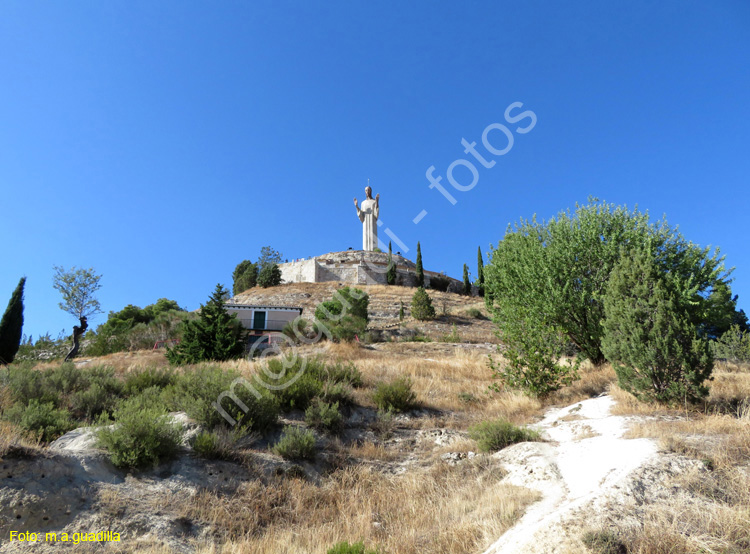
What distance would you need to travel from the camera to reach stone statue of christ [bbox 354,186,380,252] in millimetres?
61500

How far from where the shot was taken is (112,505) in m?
4.52

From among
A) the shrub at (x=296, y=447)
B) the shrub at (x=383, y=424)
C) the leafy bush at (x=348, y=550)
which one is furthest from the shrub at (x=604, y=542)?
the shrub at (x=383, y=424)

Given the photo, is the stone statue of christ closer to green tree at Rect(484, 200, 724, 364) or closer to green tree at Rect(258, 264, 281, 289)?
green tree at Rect(258, 264, 281, 289)

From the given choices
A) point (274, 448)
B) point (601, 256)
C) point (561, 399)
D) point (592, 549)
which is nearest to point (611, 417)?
point (561, 399)

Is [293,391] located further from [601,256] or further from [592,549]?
[601,256]

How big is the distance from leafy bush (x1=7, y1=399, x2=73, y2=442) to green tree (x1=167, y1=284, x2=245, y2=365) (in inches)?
387

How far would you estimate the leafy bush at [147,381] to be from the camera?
8.73 metres

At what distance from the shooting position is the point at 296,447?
635 cm

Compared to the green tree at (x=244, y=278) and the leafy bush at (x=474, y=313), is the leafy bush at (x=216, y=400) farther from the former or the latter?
the green tree at (x=244, y=278)

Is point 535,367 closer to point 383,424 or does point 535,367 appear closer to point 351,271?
point 383,424

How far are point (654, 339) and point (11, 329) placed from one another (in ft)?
103

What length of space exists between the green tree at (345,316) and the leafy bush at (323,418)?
41.9 ft

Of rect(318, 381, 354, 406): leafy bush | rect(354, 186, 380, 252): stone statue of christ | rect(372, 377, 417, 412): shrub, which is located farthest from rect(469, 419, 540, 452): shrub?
rect(354, 186, 380, 252): stone statue of christ

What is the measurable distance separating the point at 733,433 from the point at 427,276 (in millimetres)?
53044
